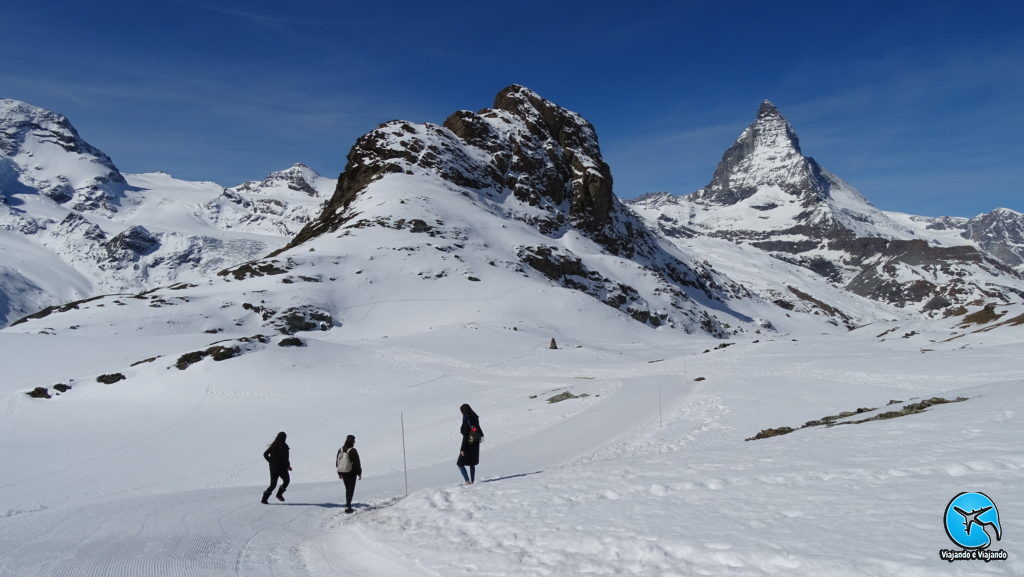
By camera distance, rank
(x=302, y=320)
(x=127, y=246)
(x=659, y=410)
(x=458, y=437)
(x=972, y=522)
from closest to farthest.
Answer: (x=972, y=522) < (x=458, y=437) < (x=659, y=410) < (x=302, y=320) < (x=127, y=246)

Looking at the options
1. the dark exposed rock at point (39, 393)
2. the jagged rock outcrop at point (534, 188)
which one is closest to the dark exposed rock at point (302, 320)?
the jagged rock outcrop at point (534, 188)

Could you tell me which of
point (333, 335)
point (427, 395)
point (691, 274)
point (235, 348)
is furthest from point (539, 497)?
point (691, 274)

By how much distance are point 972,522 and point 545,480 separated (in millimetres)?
7526

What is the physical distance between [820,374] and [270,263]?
72.7m

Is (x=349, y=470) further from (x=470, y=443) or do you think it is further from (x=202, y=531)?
(x=202, y=531)

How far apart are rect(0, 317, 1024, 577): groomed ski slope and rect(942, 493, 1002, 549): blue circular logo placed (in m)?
0.15

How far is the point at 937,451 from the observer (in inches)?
370

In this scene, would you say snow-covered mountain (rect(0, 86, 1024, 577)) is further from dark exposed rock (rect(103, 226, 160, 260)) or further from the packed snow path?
dark exposed rock (rect(103, 226, 160, 260))

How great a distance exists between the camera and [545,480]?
12.0 metres

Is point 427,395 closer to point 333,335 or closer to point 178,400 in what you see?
point 178,400

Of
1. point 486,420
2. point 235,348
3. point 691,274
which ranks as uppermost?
point 691,274

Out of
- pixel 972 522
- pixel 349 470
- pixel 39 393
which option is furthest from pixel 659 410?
pixel 39 393

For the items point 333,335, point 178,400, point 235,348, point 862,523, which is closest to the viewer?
point 862,523

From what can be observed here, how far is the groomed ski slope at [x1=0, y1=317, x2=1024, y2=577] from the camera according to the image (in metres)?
7.18
